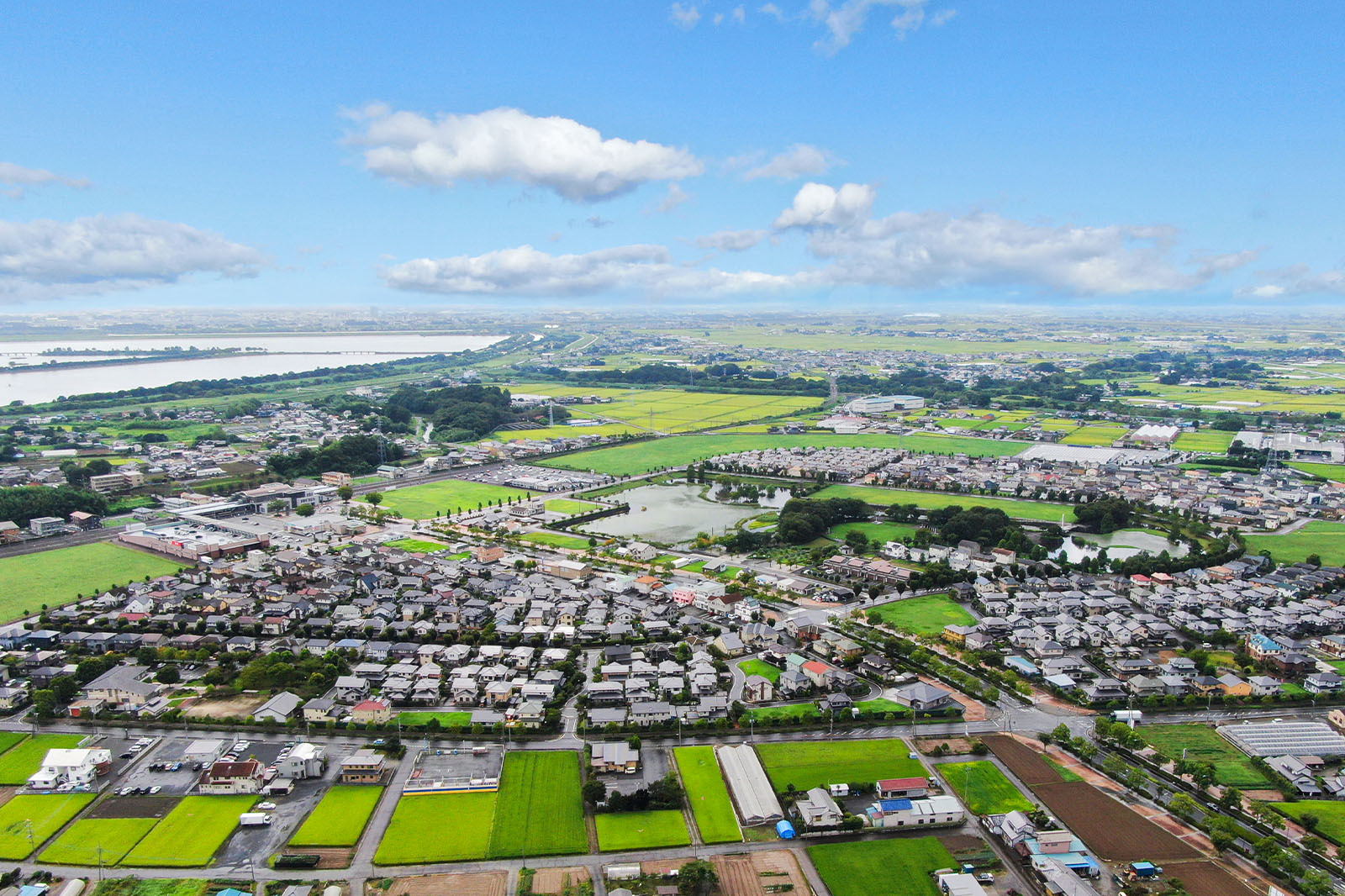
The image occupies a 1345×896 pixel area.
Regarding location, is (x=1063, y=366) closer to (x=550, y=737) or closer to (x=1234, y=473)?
(x=1234, y=473)

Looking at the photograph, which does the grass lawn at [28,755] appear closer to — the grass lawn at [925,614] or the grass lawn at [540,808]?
the grass lawn at [540,808]

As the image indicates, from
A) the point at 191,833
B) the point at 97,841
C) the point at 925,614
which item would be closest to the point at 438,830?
the point at 191,833

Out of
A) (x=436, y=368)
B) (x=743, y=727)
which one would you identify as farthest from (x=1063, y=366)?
(x=743, y=727)

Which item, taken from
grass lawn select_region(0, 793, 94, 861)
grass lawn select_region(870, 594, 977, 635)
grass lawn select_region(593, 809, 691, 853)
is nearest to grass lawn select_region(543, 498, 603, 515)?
grass lawn select_region(870, 594, 977, 635)

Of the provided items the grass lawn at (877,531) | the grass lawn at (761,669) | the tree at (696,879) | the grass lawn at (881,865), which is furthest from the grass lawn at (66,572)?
the grass lawn at (877,531)

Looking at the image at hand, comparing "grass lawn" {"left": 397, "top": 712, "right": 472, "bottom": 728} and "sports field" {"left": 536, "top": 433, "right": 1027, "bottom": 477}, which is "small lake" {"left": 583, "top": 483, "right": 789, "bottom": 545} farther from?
"grass lawn" {"left": 397, "top": 712, "right": 472, "bottom": 728}

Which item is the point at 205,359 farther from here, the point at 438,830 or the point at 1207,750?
the point at 1207,750
